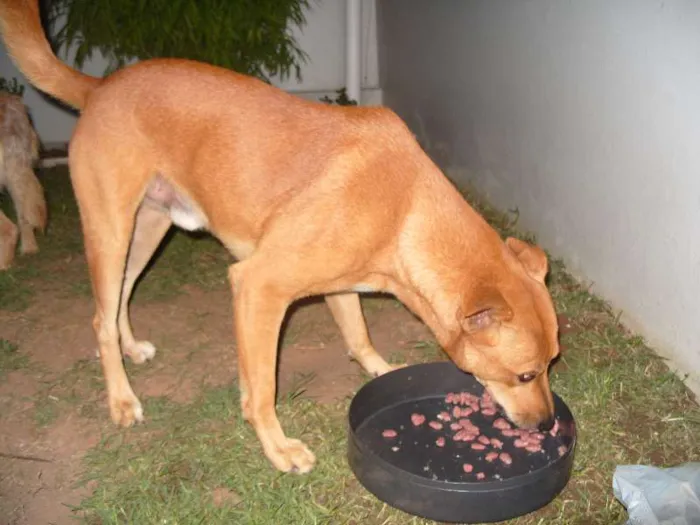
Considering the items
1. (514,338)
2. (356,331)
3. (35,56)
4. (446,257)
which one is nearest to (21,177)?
(35,56)

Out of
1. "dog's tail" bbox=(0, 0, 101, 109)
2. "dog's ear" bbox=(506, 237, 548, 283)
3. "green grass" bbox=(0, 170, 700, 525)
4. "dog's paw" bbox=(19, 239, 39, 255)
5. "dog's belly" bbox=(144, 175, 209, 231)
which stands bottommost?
"dog's paw" bbox=(19, 239, 39, 255)

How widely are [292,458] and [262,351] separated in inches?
22.1

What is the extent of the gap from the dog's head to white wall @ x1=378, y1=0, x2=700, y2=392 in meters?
1.19

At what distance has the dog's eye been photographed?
3039 millimetres

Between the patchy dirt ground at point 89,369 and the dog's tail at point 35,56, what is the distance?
5.26 ft

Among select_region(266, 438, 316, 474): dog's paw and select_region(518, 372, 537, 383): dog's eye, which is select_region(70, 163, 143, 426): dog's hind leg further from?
select_region(518, 372, 537, 383): dog's eye

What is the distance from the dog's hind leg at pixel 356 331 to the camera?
13.6 ft

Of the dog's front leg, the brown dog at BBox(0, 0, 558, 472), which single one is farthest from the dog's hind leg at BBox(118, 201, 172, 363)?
the dog's front leg

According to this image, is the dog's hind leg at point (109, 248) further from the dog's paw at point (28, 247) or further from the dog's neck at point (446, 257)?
the dog's paw at point (28, 247)

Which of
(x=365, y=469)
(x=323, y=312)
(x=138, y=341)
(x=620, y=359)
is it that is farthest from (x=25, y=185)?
(x=620, y=359)

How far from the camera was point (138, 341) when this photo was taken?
448 centimetres

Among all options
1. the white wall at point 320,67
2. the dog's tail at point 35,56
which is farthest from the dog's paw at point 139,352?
the white wall at point 320,67

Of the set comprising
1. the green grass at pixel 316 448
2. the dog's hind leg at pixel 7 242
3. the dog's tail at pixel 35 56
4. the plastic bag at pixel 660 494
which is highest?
the dog's tail at pixel 35 56

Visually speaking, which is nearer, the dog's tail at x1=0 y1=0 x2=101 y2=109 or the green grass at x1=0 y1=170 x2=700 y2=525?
the green grass at x1=0 y1=170 x2=700 y2=525
